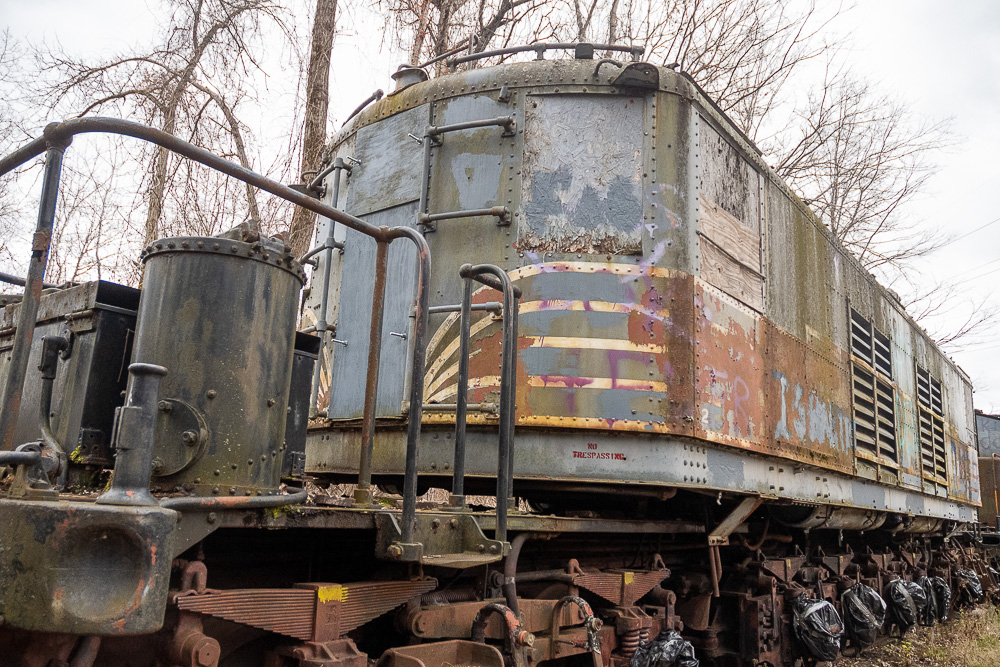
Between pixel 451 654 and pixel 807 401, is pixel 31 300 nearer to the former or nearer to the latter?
pixel 451 654

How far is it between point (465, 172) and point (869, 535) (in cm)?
825

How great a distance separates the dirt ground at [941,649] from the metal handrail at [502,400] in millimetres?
5440

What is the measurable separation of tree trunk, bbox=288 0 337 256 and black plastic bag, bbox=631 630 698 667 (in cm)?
801

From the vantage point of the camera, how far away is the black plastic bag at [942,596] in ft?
35.8

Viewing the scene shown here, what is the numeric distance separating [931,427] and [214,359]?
1098 centimetres

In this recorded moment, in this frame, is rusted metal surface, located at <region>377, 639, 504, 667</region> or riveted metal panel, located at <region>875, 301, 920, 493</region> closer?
rusted metal surface, located at <region>377, 639, 504, 667</region>

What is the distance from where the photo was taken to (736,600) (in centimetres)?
639

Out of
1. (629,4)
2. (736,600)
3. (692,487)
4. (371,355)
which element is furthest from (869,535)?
(629,4)

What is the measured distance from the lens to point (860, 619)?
25.7 feet

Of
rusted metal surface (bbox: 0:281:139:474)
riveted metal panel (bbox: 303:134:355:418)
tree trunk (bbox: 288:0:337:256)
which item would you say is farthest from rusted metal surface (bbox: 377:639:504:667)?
tree trunk (bbox: 288:0:337:256)

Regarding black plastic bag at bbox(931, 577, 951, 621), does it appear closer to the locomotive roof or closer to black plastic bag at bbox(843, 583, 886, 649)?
black plastic bag at bbox(843, 583, 886, 649)

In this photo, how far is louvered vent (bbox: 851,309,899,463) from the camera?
8.01 metres

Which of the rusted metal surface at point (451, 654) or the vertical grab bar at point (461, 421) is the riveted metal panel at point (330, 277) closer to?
the vertical grab bar at point (461, 421)

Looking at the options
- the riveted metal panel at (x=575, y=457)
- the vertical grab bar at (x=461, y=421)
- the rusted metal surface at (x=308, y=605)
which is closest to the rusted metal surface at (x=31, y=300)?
the rusted metal surface at (x=308, y=605)
